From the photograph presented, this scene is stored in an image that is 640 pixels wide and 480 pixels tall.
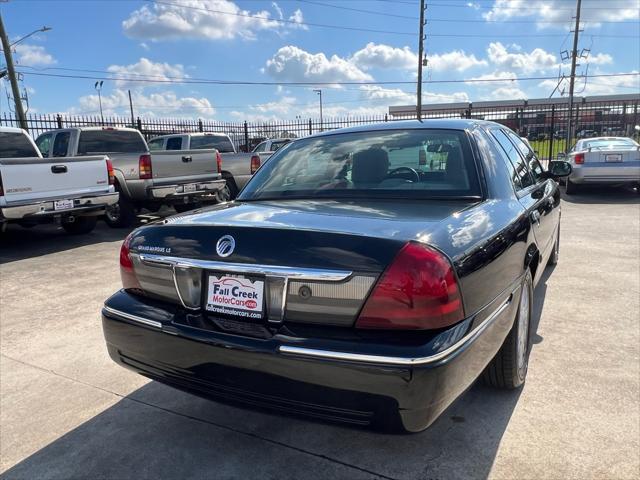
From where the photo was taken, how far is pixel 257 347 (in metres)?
2.00

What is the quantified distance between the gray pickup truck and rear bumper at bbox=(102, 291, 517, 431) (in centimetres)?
686

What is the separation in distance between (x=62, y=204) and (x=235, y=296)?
6.36 m

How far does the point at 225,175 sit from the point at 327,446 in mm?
9319

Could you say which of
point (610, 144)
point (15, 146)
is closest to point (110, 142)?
point (15, 146)

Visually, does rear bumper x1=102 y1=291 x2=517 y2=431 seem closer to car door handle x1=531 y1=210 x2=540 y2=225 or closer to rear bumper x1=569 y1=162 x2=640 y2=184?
car door handle x1=531 y1=210 x2=540 y2=225

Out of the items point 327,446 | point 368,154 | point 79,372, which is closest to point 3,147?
point 79,372

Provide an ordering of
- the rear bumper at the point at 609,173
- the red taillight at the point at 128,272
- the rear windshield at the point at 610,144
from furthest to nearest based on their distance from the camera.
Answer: the rear windshield at the point at 610,144 < the rear bumper at the point at 609,173 < the red taillight at the point at 128,272

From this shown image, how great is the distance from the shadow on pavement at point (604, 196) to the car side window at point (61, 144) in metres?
10.7

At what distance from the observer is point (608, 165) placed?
11.4m

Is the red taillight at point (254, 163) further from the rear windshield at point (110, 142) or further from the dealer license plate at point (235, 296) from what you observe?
the dealer license plate at point (235, 296)

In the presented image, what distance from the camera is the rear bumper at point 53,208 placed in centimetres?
680

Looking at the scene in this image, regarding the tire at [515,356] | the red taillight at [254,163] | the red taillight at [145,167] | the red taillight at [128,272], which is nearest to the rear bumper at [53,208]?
the red taillight at [145,167]

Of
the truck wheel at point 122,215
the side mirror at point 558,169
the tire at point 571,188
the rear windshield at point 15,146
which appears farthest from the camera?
the tire at point 571,188

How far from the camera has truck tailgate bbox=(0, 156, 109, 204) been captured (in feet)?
22.3
